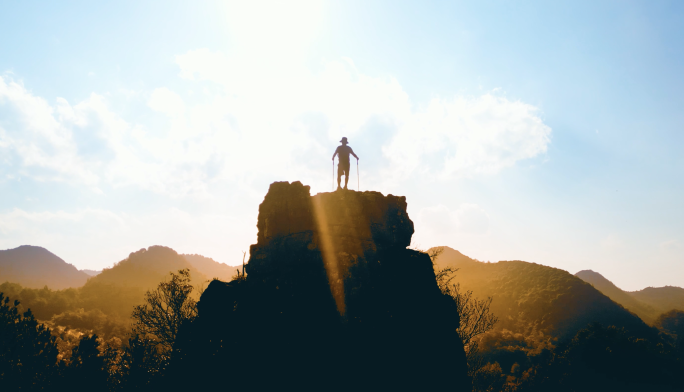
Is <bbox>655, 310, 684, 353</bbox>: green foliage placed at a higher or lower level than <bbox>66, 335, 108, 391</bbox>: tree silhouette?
lower

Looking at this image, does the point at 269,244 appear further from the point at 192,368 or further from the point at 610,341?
the point at 610,341

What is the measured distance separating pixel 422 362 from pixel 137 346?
11549 millimetres

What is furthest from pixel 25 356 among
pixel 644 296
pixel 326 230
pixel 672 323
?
pixel 644 296

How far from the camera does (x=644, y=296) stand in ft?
482

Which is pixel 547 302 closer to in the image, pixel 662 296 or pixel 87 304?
pixel 87 304

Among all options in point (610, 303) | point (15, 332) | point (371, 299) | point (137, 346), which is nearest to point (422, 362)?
point (371, 299)

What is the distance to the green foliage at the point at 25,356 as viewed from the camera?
A: 35.7 ft

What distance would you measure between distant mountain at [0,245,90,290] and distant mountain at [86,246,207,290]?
56.1 metres

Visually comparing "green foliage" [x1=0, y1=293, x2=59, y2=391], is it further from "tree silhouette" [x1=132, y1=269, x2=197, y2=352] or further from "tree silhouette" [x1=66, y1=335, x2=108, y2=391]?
"tree silhouette" [x1=132, y1=269, x2=197, y2=352]

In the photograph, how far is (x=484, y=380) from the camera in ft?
88.3

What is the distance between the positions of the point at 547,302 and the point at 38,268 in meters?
267

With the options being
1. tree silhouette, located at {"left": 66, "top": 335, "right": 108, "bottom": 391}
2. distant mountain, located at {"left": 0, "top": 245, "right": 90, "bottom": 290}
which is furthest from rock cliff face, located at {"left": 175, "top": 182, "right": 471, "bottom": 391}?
distant mountain, located at {"left": 0, "top": 245, "right": 90, "bottom": 290}

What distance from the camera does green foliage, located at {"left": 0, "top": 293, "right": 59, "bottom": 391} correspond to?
10891 mm

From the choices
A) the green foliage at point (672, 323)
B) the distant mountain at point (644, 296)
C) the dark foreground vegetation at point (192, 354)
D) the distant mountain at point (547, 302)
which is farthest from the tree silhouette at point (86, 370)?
the distant mountain at point (644, 296)
